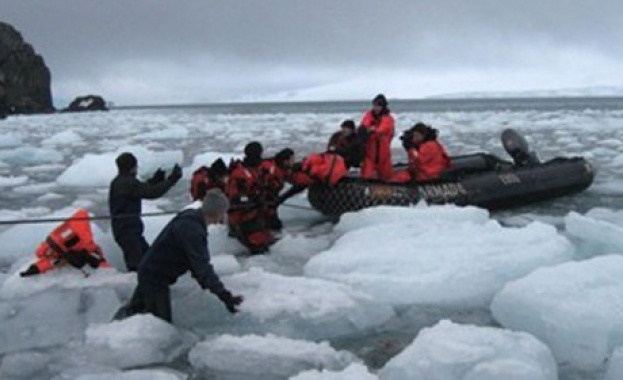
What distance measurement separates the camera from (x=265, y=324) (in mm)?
4539

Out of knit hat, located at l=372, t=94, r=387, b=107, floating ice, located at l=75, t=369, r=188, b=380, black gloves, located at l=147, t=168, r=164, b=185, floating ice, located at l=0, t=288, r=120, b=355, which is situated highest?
knit hat, located at l=372, t=94, r=387, b=107

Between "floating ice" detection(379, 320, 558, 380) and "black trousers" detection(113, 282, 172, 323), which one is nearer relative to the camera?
"floating ice" detection(379, 320, 558, 380)

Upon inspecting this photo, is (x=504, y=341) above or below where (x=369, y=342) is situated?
above

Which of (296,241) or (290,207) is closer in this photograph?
(296,241)

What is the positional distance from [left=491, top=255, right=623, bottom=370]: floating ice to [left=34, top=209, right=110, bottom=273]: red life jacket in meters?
3.22

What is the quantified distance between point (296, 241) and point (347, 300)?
7.16ft

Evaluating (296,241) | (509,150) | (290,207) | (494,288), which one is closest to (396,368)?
(494,288)

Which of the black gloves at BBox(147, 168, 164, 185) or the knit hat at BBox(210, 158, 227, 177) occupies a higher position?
the black gloves at BBox(147, 168, 164, 185)

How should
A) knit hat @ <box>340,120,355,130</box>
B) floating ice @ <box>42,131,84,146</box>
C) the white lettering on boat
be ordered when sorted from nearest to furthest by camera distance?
knit hat @ <box>340,120,355,130</box> → the white lettering on boat → floating ice @ <box>42,131,84,146</box>

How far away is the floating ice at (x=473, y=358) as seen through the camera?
3461 millimetres

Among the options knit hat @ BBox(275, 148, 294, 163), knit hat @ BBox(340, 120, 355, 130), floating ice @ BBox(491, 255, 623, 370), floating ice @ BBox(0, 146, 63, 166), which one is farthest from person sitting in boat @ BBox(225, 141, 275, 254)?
floating ice @ BBox(0, 146, 63, 166)

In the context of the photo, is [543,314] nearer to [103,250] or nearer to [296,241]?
[296,241]

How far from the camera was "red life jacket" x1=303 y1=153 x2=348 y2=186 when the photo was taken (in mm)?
7777

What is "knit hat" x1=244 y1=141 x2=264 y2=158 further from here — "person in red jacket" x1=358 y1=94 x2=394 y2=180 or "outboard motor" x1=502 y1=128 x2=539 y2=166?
"outboard motor" x1=502 y1=128 x2=539 y2=166
